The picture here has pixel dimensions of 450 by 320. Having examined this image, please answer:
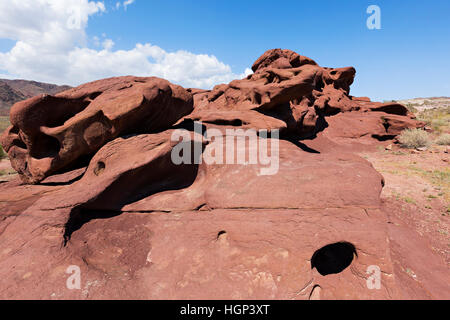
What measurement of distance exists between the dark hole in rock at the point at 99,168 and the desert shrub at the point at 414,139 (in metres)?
15.9

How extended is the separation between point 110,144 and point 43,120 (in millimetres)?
1553

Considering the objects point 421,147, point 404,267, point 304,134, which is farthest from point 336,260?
point 421,147

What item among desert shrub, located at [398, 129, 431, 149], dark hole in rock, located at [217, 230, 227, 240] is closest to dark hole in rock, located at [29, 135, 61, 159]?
dark hole in rock, located at [217, 230, 227, 240]

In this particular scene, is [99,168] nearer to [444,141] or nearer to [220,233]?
[220,233]

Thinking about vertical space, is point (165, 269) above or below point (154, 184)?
below

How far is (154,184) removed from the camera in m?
4.49

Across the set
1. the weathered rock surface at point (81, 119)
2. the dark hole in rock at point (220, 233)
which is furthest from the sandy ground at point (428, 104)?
the dark hole in rock at point (220, 233)

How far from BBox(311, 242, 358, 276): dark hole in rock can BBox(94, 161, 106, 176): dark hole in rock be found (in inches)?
172

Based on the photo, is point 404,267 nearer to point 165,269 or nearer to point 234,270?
point 234,270

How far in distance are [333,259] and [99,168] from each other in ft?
16.3

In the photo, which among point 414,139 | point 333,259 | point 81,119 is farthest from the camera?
point 414,139

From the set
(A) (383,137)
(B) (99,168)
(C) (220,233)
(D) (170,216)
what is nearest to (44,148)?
(B) (99,168)

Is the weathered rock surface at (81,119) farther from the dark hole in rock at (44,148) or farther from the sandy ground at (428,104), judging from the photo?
the sandy ground at (428,104)

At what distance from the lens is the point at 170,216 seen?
391 cm
